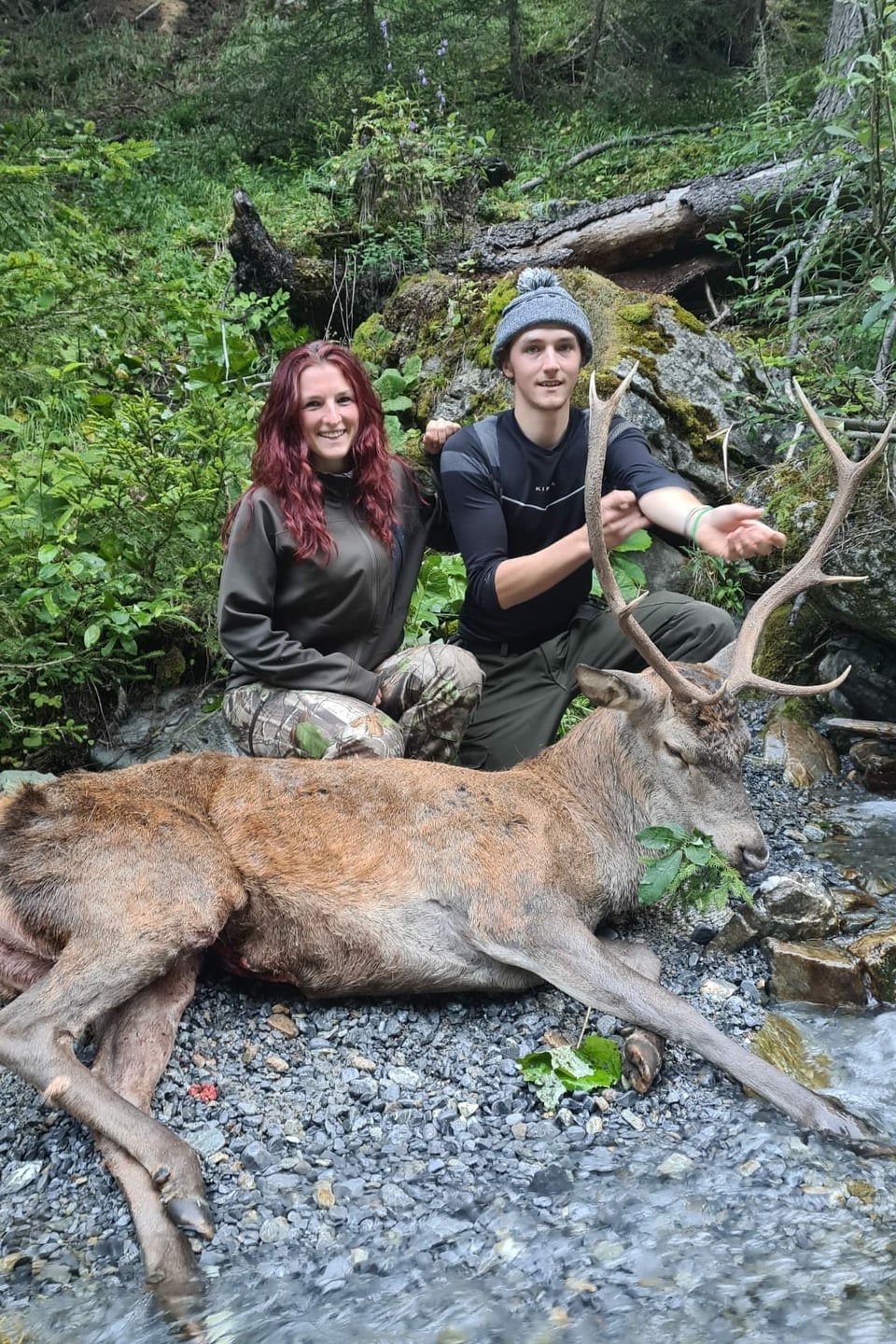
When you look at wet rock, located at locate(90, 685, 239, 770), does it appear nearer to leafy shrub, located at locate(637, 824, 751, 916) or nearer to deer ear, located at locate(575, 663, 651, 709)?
deer ear, located at locate(575, 663, 651, 709)

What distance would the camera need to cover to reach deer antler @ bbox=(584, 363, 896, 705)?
446cm

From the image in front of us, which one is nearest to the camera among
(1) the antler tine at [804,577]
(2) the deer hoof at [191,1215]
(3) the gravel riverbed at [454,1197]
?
(3) the gravel riverbed at [454,1197]

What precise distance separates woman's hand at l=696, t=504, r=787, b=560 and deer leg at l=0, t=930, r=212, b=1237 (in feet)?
9.55

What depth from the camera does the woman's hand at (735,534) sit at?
450 centimetres

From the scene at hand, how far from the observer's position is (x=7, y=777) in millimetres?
5770

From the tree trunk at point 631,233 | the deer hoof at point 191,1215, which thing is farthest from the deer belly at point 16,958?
the tree trunk at point 631,233

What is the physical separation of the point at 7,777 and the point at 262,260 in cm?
671

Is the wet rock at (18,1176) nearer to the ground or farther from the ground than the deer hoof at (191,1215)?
farther from the ground

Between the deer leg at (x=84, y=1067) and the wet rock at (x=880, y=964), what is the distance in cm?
284

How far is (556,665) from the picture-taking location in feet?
20.1

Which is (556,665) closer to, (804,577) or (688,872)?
(804,577)

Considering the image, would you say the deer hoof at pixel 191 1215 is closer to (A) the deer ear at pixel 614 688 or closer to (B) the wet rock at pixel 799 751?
(A) the deer ear at pixel 614 688

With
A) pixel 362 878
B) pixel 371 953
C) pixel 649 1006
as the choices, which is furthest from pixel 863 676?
pixel 371 953

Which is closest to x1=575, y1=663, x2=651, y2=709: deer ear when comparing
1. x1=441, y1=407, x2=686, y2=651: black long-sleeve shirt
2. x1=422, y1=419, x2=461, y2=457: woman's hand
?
x1=441, y1=407, x2=686, y2=651: black long-sleeve shirt
